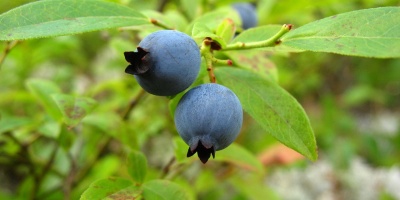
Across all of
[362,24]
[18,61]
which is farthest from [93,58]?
[362,24]

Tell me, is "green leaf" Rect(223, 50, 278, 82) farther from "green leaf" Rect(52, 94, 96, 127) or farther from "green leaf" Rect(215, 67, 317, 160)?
"green leaf" Rect(52, 94, 96, 127)

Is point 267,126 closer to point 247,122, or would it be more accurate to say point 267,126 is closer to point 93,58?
point 247,122

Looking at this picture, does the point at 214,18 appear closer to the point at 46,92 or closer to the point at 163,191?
the point at 163,191

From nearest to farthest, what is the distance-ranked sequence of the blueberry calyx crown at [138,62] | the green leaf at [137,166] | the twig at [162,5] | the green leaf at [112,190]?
the blueberry calyx crown at [138,62]
the green leaf at [112,190]
the green leaf at [137,166]
the twig at [162,5]

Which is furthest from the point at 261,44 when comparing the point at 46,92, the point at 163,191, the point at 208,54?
the point at 46,92

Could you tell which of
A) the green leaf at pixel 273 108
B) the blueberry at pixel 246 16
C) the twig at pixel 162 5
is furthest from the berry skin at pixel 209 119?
the twig at pixel 162 5

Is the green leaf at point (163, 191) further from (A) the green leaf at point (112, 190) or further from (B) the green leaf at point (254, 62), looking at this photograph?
(B) the green leaf at point (254, 62)

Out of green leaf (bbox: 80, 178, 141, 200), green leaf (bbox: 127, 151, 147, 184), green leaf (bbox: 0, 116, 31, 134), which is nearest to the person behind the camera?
green leaf (bbox: 80, 178, 141, 200)

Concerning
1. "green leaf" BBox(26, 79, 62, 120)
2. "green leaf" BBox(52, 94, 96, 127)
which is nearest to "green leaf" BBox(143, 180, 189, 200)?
"green leaf" BBox(52, 94, 96, 127)
